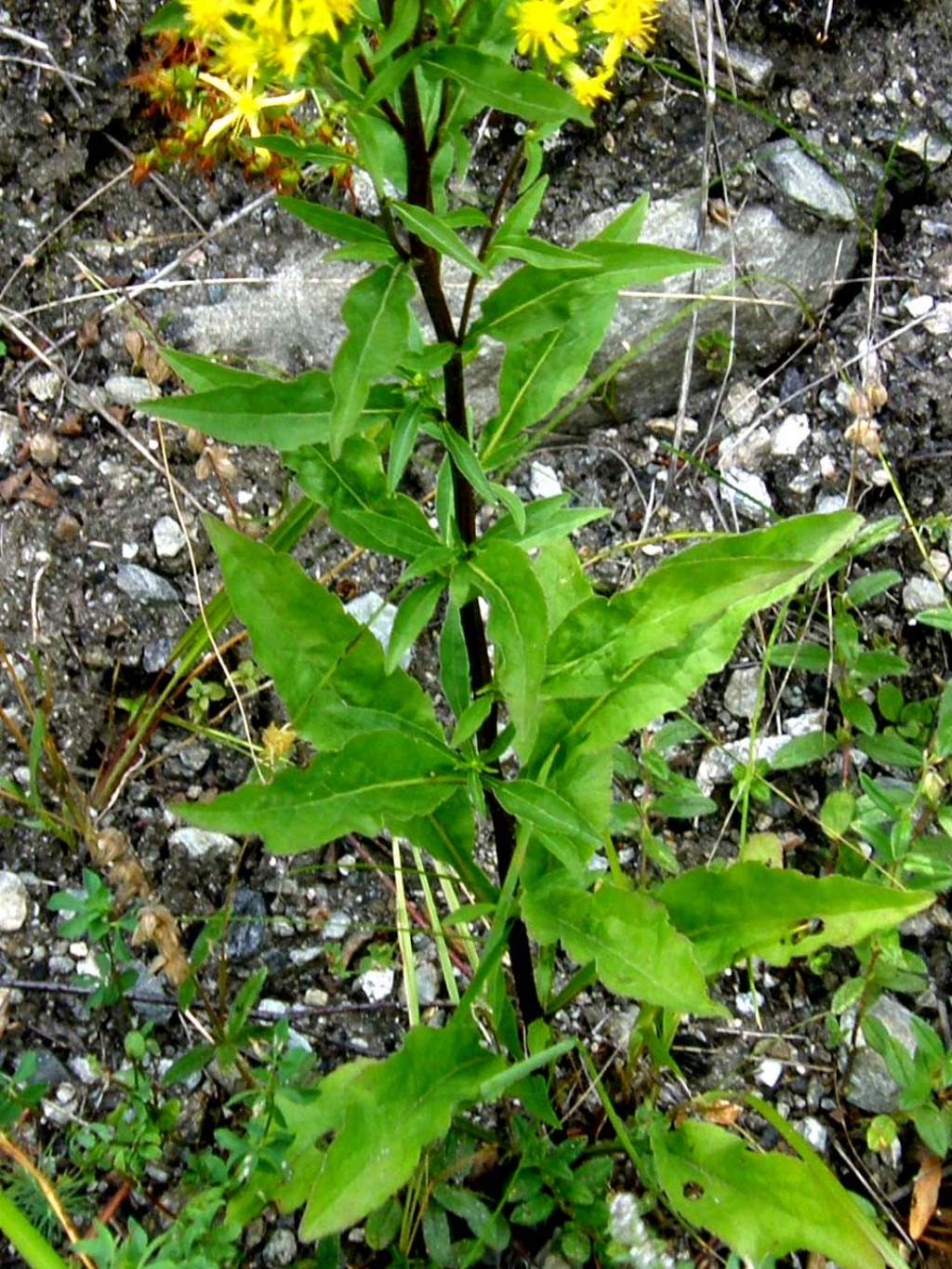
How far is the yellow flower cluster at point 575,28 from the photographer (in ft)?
4.43

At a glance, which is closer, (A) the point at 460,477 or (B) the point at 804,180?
(A) the point at 460,477

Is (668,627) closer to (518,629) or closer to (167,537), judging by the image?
(518,629)

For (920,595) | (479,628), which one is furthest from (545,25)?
(920,595)

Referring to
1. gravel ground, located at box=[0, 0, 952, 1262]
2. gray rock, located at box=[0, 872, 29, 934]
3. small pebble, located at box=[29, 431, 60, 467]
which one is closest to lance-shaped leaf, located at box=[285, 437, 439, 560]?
gravel ground, located at box=[0, 0, 952, 1262]

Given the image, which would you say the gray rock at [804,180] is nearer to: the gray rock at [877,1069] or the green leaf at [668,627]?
the green leaf at [668,627]

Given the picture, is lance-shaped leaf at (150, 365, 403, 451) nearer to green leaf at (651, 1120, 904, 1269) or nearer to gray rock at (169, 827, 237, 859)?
gray rock at (169, 827, 237, 859)

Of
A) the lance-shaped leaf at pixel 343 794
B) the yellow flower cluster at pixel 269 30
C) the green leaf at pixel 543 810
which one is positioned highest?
the yellow flower cluster at pixel 269 30

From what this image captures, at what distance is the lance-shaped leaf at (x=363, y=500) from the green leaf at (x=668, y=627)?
0.96 feet

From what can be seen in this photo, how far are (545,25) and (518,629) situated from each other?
68 centimetres

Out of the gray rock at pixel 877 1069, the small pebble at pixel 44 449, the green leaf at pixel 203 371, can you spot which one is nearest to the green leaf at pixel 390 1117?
A: the gray rock at pixel 877 1069

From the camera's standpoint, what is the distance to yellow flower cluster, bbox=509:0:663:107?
4.43 ft

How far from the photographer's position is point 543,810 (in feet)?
5.98

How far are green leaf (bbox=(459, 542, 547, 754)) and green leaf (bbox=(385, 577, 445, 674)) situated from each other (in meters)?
0.09

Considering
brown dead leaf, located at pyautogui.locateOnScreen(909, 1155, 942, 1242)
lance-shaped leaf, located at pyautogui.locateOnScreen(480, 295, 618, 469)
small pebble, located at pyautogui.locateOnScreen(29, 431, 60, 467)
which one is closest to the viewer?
lance-shaped leaf, located at pyautogui.locateOnScreen(480, 295, 618, 469)
